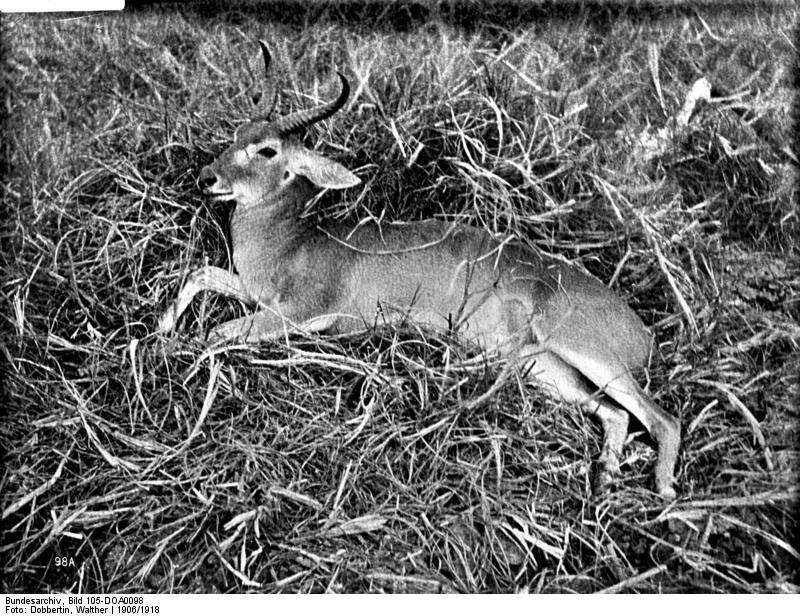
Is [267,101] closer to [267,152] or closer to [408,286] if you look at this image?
[267,152]

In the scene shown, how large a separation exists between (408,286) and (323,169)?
0.46m

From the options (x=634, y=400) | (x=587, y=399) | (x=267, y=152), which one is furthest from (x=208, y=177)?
(x=634, y=400)

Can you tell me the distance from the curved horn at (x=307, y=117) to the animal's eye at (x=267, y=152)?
6 cm

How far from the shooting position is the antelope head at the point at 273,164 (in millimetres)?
3215

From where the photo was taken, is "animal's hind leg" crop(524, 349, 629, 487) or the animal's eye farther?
the animal's eye

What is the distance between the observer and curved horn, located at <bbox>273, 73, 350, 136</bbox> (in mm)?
3199

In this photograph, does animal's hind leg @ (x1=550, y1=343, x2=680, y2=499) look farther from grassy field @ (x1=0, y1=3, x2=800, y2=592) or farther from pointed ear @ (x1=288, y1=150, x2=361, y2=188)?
pointed ear @ (x1=288, y1=150, x2=361, y2=188)

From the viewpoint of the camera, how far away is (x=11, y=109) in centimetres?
344

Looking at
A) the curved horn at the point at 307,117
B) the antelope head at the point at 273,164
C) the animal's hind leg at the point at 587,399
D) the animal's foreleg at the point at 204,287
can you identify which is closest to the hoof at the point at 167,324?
the animal's foreleg at the point at 204,287

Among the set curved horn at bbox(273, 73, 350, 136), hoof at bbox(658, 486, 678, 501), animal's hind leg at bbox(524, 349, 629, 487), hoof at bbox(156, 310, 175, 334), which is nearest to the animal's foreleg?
hoof at bbox(156, 310, 175, 334)

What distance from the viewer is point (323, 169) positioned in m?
3.23

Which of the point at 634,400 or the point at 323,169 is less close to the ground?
the point at 323,169

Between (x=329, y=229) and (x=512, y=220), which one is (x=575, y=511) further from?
(x=329, y=229)

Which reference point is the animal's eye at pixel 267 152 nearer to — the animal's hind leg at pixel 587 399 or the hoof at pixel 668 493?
the animal's hind leg at pixel 587 399
